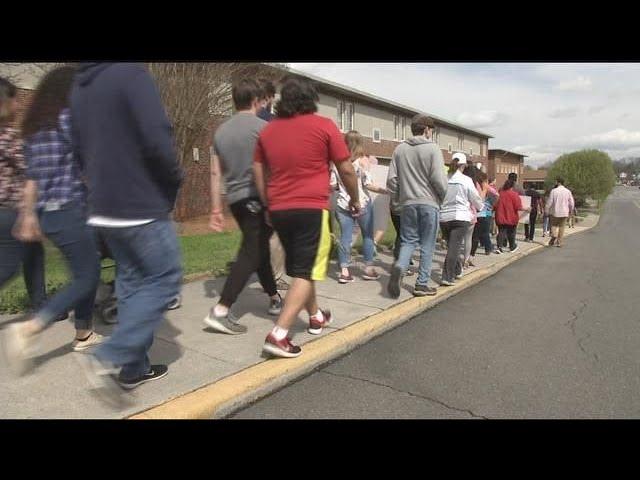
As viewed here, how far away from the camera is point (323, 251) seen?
10.3 feet

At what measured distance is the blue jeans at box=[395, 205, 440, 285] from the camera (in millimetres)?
4848

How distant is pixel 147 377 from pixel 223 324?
90 centimetres

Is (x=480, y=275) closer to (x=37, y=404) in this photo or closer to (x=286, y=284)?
(x=286, y=284)

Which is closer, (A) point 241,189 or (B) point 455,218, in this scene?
Answer: (A) point 241,189

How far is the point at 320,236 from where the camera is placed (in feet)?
10.2

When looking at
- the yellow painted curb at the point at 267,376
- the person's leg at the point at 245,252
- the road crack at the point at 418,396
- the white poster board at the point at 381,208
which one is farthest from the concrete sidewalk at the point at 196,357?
Result: the white poster board at the point at 381,208

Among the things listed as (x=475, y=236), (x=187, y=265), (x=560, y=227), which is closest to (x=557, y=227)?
(x=560, y=227)

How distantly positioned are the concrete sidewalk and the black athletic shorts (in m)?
0.66

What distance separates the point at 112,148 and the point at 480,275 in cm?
565

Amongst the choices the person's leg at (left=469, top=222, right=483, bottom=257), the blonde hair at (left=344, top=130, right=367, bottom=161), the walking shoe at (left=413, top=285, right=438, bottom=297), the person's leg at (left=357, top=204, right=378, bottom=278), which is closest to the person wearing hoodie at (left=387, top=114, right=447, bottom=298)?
the walking shoe at (left=413, top=285, right=438, bottom=297)

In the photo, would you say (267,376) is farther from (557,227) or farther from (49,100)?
(557,227)

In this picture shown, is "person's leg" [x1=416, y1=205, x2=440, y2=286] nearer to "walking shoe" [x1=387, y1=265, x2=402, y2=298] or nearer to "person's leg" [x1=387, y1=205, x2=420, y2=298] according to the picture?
"person's leg" [x1=387, y1=205, x2=420, y2=298]

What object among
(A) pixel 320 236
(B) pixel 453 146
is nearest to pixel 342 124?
(B) pixel 453 146

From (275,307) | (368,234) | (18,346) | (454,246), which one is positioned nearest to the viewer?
(18,346)
